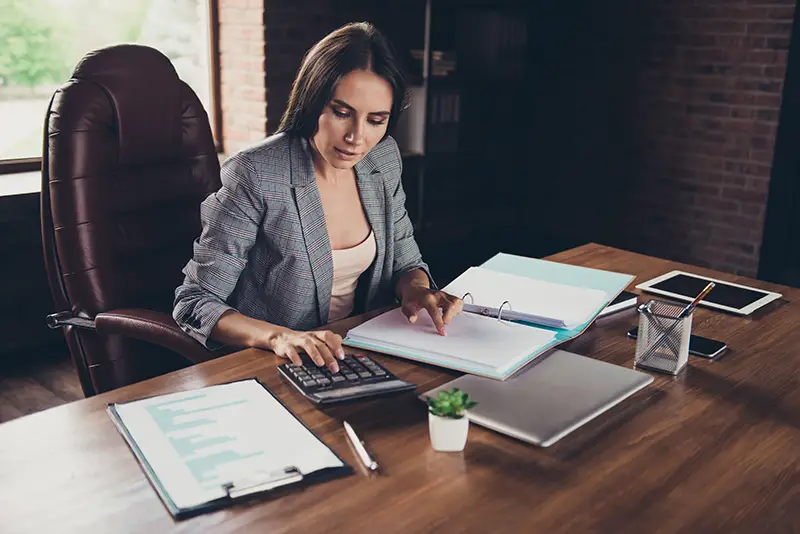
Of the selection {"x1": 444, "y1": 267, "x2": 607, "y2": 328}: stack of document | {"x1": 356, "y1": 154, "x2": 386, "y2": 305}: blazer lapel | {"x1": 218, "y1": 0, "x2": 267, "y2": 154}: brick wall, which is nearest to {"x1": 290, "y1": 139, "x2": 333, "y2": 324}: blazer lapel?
{"x1": 356, "y1": 154, "x2": 386, "y2": 305}: blazer lapel

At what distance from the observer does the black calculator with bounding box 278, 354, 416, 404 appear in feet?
3.89

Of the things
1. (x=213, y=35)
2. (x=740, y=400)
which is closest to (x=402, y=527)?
(x=740, y=400)

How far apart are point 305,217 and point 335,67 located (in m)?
0.30

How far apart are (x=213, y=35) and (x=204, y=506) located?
3.16 metres

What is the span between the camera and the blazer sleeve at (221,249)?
1.52 metres

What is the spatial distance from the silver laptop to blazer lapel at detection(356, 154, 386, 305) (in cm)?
54

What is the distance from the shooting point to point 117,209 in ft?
5.96

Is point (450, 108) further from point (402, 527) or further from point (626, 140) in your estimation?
point (402, 527)

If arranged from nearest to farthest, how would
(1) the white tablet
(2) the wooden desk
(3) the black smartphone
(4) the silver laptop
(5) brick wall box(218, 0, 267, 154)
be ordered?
(2) the wooden desk < (4) the silver laptop < (3) the black smartphone < (1) the white tablet < (5) brick wall box(218, 0, 267, 154)

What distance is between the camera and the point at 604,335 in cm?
152

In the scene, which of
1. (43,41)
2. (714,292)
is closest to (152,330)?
(714,292)

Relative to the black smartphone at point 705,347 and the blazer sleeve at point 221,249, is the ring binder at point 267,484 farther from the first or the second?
the black smartphone at point 705,347

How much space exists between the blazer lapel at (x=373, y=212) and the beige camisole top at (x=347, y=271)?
0.01 metres

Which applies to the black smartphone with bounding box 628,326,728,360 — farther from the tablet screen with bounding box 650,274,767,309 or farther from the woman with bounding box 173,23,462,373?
the woman with bounding box 173,23,462,373
